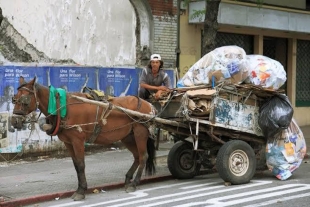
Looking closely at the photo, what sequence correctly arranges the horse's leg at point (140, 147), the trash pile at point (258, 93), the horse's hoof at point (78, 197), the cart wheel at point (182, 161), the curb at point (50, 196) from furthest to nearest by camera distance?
the cart wheel at point (182, 161)
the trash pile at point (258, 93)
the horse's leg at point (140, 147)
the horse's hoof at point (78, 197)
the curb at point (50, 196)

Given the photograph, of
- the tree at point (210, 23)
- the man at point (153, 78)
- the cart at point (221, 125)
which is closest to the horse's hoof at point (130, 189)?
the cart at point (221, 125)

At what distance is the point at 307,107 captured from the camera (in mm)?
18453

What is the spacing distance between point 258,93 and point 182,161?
75.4 inches

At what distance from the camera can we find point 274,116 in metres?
8.45

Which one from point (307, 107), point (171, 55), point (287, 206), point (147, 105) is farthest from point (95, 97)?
point (307, 107)

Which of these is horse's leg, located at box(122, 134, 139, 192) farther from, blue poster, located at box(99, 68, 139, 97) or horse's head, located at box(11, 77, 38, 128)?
blue poster, located at box(99, 68, 139, 97)

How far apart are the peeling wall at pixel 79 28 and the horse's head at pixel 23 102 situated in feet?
17.0

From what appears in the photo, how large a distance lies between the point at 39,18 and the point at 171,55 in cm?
395

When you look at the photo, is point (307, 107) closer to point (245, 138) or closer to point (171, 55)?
point (171, 55)

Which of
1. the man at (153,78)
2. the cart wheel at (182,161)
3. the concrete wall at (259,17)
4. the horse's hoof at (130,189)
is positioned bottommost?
the horse's hoof at (130,189)

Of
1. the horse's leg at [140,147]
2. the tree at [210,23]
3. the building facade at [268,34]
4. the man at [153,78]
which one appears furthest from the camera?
the building facade at [268,34]

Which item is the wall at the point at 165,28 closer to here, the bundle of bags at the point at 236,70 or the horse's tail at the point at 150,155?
the bundle of bags at the point at 236,70

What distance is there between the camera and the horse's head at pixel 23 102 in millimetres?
7105

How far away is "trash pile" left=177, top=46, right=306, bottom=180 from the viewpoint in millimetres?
8281
